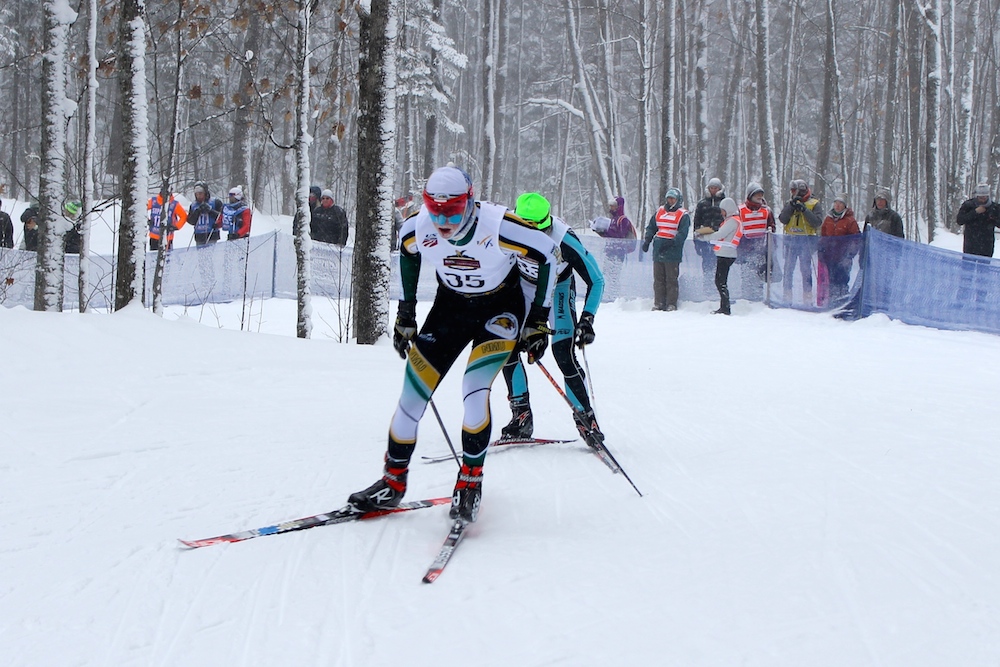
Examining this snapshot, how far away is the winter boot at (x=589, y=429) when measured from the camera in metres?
5.64

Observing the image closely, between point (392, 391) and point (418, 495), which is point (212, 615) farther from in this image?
point (392, 391)

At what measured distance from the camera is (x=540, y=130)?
50.0 meters

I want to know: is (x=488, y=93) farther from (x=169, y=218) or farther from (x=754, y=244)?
(x=754, y=244)

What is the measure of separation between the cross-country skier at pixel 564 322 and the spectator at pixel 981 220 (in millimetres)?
8780

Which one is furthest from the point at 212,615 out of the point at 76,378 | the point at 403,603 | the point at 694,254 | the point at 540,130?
the point at 540,130

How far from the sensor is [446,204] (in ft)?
13.4

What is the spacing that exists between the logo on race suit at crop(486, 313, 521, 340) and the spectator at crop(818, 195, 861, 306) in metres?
9.55

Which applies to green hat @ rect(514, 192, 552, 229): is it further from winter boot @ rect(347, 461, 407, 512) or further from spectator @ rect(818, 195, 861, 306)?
spectator @ rect(818, 195, 861, 306)

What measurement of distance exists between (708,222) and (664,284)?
1.44m

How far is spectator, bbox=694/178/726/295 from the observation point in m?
14.9

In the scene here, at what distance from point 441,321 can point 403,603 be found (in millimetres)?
1622

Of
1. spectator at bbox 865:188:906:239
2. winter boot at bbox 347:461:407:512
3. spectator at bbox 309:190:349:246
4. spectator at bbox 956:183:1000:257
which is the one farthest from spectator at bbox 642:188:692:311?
winter boot at bbox 347:461:407:512

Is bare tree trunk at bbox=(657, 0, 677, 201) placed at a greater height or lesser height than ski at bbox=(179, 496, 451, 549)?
greater

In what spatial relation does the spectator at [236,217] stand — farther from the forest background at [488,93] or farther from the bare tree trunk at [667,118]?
the bare tree trunk at [667,118]
